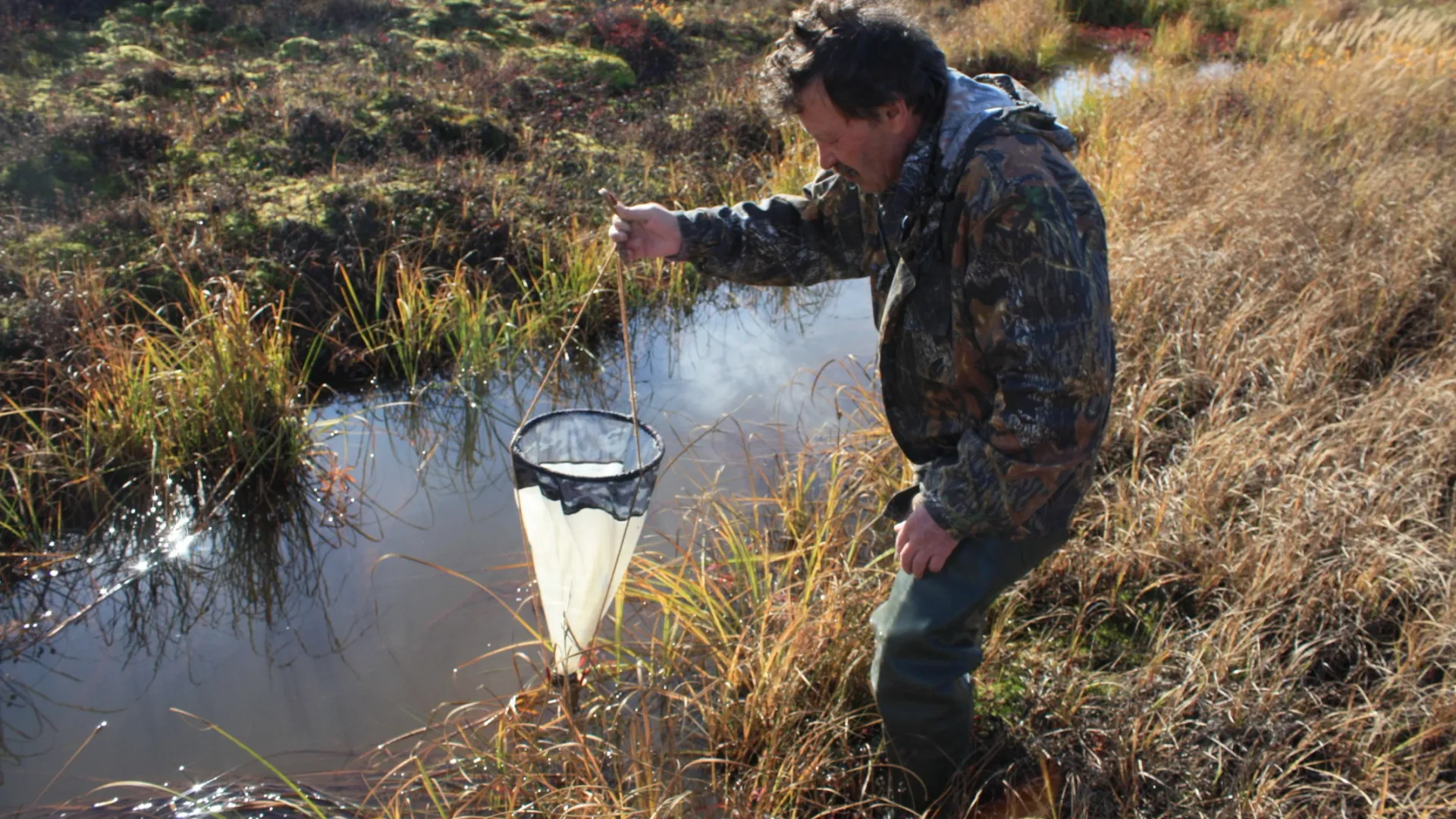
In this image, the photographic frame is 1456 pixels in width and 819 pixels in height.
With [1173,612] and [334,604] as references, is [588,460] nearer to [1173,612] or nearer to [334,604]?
[334,604]

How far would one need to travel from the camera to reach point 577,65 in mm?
9219

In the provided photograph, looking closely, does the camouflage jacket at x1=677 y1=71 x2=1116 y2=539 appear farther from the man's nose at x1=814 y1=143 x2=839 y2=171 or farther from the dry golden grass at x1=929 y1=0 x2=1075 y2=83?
the dry golden grass at x1=929 y1=0 x2=1075 y2=83

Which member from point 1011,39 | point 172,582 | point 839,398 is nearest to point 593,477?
point 172,582

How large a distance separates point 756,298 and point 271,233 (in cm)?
261

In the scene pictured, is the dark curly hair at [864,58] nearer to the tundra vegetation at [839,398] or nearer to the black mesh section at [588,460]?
the black mesh section at [588,460]

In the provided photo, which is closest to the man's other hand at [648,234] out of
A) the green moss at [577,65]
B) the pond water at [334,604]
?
the pond water at [334,604]

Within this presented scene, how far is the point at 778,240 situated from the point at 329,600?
1.99 m

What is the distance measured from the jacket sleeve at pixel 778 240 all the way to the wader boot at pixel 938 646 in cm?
83

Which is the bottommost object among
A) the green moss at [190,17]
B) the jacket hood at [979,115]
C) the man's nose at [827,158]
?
the man's nose at [827,158]

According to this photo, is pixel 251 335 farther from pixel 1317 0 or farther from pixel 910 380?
pixel 1317 0

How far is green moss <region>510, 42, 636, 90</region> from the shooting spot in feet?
29.5

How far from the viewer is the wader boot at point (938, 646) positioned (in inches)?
76.4

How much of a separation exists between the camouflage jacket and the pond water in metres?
1.57

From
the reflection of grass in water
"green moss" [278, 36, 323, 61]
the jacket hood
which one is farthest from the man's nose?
"green moss" [278, 36, 323, 61]
